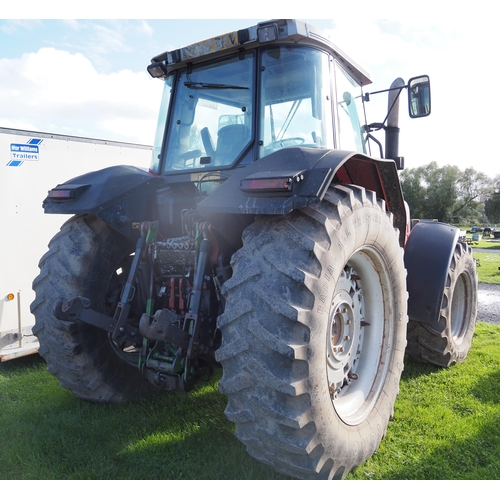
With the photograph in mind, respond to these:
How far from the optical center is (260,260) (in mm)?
2260

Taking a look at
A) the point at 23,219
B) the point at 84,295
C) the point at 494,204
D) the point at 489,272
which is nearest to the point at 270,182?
the point at 84,295

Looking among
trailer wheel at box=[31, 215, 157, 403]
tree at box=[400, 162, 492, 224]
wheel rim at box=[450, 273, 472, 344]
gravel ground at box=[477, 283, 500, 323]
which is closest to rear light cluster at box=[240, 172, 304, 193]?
trailer wheel at box=[31, 215, 157, 403]

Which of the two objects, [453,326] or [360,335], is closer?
[360,335]

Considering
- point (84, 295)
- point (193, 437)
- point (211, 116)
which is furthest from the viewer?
point (211, 116)

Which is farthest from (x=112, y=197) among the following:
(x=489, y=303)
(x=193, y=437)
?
(x=489, y=303)

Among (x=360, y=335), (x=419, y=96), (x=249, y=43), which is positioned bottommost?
(x=360, y=335)

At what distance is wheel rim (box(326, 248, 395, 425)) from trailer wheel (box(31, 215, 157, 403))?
1.67 metres

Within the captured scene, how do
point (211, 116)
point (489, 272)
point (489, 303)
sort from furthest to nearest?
1. point (489, 272)
2. point (489, 303)
3. point (211, 116)

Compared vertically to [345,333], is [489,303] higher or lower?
lower

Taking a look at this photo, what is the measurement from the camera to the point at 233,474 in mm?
2631

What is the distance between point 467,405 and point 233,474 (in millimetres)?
2018

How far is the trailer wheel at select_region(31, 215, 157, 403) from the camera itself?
3232 mm

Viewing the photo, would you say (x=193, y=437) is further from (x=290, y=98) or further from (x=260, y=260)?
(x=290, y=98)

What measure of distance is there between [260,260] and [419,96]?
2.48 metres
